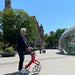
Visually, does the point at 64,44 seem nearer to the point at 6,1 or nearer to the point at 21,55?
the point at 21,55

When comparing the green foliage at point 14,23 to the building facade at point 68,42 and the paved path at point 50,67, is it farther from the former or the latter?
the paved path at point 50,67

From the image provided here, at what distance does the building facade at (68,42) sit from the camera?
68.1 feet

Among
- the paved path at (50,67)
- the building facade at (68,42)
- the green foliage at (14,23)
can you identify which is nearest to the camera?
the paved path at (50,67)

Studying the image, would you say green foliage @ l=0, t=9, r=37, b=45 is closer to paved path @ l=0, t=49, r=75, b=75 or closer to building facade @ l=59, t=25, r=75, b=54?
building facade @ l=59, t=25, r=75, b=54

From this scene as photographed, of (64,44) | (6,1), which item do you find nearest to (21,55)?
(64,44)

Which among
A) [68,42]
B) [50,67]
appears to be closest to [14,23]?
[68,42]

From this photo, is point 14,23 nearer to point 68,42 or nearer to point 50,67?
point 68,42

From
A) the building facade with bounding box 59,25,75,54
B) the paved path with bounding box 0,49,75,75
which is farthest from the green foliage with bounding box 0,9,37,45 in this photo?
the paved path with bounding box 0,49,75,75

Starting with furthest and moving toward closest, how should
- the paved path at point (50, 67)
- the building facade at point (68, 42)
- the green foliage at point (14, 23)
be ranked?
the green foliage at point (14, 23) < the building facade at point (68, 42) < the paved path at point (50, 67)

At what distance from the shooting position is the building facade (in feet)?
68.1

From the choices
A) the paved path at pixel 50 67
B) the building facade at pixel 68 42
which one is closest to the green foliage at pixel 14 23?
the building facade at pixel 68 42

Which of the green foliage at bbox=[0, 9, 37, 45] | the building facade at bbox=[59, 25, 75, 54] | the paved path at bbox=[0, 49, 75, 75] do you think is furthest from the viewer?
the green foliage at bbox=[0, 9, 37, 45]

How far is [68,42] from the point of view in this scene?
22.3 m

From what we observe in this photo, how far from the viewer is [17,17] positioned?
109ft
